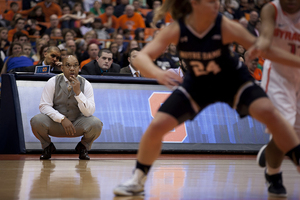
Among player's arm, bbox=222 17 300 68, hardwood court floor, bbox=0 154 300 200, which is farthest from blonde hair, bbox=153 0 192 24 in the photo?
hardwood court floor, bbox=0 154 300 200

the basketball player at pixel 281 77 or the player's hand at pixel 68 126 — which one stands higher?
the basketball player at pixel 281 77

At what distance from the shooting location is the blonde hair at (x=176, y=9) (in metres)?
3.21

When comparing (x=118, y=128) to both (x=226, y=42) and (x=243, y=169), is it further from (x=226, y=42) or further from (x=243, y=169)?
(x=226, y=42)

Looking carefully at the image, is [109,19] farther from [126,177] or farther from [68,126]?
[126,177]

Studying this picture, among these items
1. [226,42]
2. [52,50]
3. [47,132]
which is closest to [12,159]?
[47,132]

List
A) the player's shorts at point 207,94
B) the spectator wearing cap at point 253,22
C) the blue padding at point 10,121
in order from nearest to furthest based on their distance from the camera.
Answer: 1. the player's shorts at point 207,94
2. the blue padding at point 10,121
3. the spectator wearing cap at point 253,22

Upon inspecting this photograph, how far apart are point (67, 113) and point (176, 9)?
11.3 feet

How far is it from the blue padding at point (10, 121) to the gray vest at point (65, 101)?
0.64 meters

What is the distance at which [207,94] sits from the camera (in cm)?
320

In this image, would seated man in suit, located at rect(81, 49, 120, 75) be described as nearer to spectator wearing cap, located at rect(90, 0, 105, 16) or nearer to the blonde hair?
the blonde hair

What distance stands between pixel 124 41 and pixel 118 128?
564 cm

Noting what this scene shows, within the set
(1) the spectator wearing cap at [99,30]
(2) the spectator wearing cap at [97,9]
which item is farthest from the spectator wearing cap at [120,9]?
(1) the spectator wearing cap at [99,30]

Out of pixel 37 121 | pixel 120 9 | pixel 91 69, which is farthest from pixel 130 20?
pixel 37 121

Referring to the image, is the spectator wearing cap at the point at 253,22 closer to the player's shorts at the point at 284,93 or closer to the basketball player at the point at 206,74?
the player's shorts at the point at 284,93
